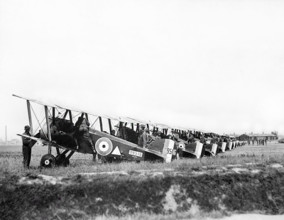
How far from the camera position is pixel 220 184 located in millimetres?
9102

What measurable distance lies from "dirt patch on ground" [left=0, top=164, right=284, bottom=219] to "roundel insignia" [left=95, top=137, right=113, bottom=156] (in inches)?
179

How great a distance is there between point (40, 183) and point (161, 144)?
740 centimetres

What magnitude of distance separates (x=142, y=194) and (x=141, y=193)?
0.11 ft

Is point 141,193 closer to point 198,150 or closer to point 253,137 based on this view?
point 198,150

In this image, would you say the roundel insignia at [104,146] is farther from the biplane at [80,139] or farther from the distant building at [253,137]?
the distant building at [253,137]

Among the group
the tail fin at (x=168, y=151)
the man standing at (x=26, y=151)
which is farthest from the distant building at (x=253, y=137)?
the man standing at (x=26, y=151)

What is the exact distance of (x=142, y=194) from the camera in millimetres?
8312

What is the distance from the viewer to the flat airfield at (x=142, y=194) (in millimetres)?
7629

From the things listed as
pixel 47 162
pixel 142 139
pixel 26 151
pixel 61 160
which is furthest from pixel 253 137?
pixel 26 151

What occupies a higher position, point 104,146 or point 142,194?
point 104,146

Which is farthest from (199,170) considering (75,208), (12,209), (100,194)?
(12,209)

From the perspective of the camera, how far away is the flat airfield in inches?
300

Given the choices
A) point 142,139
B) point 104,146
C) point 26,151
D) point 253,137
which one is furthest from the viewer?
point 253,137

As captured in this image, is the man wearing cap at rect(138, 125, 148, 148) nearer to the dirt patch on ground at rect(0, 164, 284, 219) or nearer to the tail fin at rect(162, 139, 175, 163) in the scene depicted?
the tail fin at rect(162, 139, 175, 163)
